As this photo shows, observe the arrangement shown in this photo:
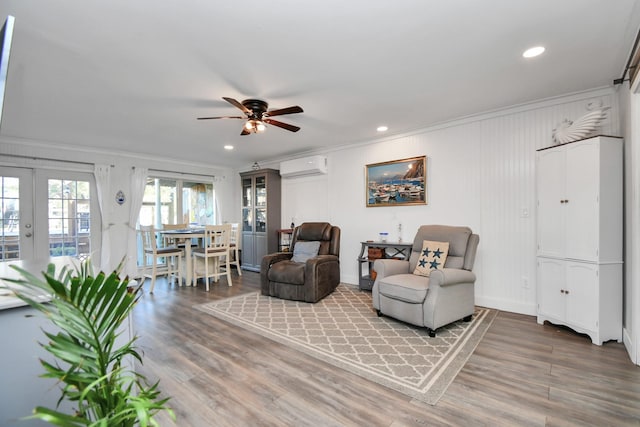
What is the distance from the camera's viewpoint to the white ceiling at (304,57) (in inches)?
70.1

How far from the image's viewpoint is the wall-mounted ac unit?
17.0 ft

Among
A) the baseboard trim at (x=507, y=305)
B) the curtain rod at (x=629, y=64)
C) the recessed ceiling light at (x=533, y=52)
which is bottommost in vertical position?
the baseboard trim at (x=507, y=305)

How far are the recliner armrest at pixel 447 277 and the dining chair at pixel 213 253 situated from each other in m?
3.37

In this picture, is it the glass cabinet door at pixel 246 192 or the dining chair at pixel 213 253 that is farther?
the glass cabinet door at pixel 246 192

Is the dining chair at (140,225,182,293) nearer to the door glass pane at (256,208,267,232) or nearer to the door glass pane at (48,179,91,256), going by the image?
the door glass pane at (48,179,91,256)

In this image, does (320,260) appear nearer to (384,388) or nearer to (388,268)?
(388,268)

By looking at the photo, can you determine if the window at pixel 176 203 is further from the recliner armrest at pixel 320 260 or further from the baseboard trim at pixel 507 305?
the baseboard trim at pixel 507 305

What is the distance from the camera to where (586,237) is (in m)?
2.63

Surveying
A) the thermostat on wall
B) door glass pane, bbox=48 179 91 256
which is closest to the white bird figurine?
the thermostat on wall

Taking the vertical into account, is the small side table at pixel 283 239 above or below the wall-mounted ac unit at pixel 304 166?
below

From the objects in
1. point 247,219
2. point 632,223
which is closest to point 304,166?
point 247,219

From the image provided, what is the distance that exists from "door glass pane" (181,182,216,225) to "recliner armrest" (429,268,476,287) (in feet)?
17.7

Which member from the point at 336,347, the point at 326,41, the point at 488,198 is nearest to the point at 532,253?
the point at 488,198

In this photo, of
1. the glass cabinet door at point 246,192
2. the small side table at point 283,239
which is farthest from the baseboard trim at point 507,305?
the glass cabinet door at point 246,192
